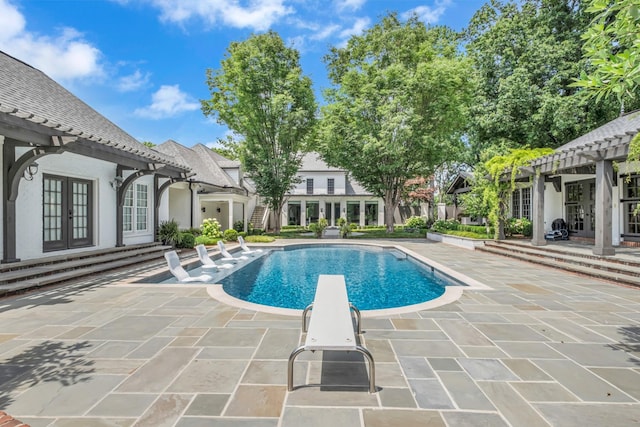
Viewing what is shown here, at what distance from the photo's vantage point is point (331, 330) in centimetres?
294

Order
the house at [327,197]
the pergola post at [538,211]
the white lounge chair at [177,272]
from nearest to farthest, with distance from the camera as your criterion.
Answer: the white lounge chair at [177,272]
the pergola post at [538,211]
the house at [327,197]

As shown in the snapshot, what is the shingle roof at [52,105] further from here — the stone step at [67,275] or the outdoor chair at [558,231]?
the outdoor chair at [558,231]

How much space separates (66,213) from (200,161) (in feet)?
42.3

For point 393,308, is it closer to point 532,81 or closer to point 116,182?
point 116,182

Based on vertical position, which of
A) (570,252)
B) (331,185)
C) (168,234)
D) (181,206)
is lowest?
(570,252)

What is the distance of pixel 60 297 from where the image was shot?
19.2 feet

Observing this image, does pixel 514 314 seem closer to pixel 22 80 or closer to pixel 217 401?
pixel 217 401

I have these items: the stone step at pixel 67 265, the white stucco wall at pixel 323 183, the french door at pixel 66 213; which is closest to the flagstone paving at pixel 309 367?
the stone step at pixel 67 265

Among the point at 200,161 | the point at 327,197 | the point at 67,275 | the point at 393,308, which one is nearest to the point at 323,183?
the point at 327,197

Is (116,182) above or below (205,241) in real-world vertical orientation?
above

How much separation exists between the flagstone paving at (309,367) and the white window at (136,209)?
6.58 metres

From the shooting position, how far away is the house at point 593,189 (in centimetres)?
908

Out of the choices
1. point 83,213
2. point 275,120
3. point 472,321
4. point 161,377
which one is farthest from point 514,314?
point 275,120

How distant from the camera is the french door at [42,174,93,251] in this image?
848 centimetres
